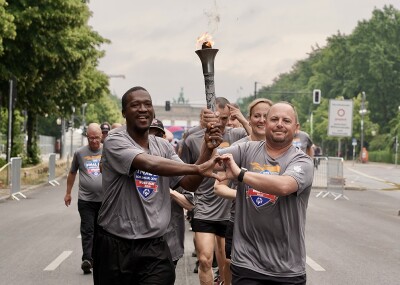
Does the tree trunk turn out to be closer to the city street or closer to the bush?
the city street

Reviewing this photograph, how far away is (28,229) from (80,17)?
43.8 feet

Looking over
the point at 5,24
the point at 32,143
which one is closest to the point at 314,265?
the point at 5,24

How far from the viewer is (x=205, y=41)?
4.64m

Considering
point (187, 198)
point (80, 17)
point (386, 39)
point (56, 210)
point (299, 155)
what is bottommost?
point (56, 210)

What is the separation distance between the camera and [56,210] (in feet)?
63.7

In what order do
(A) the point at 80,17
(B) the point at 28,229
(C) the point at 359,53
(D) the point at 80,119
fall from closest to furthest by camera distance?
(B) the point at 28,229, (A) the point at 80,17, (D) the point at 80,119, (C) the point at 359,53

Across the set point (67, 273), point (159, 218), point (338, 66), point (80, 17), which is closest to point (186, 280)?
point (67, 273)

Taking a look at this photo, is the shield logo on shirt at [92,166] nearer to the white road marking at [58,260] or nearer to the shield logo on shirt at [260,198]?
the white road marking at [58,260]

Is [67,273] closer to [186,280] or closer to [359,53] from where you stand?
[186,280]

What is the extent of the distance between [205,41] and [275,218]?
1.25 meters

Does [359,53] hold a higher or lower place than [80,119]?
higher

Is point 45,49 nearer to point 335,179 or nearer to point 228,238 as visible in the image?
point 335,179

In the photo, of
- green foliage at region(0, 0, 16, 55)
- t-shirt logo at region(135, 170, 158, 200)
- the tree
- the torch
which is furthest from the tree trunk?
the torch

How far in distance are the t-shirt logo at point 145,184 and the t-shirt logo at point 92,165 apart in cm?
494
